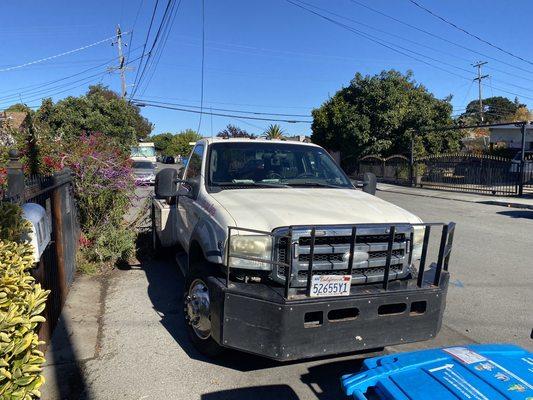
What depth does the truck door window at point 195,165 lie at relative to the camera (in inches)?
203

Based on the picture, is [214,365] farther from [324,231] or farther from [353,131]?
[353,131]

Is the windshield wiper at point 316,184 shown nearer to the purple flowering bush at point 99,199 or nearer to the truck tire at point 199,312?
the truck tire at point 199,312

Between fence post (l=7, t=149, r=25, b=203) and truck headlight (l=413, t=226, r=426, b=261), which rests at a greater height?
fence post (l=7, t=149, r=25, b=203)

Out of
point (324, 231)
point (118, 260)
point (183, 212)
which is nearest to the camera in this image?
point (324, 231)

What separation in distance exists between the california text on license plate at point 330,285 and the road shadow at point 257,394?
0.85 metres

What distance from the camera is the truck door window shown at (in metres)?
5.17

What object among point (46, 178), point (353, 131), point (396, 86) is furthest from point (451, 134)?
point (46, 178)

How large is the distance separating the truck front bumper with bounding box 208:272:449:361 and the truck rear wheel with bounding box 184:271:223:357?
12.2 inches

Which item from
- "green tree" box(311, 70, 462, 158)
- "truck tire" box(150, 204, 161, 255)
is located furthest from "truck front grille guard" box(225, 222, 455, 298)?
"green tree" box(311, 70, 462, 158)

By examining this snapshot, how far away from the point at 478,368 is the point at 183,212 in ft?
13.1

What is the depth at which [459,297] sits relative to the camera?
588 centimetres

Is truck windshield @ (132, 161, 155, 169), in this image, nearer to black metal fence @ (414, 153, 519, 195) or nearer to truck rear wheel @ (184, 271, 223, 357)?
black metal fence @ (414, 153, 519, 195)

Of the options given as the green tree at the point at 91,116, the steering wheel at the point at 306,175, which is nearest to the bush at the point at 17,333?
the steering wheel at the point at 306,175

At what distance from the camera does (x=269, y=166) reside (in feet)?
16.8
